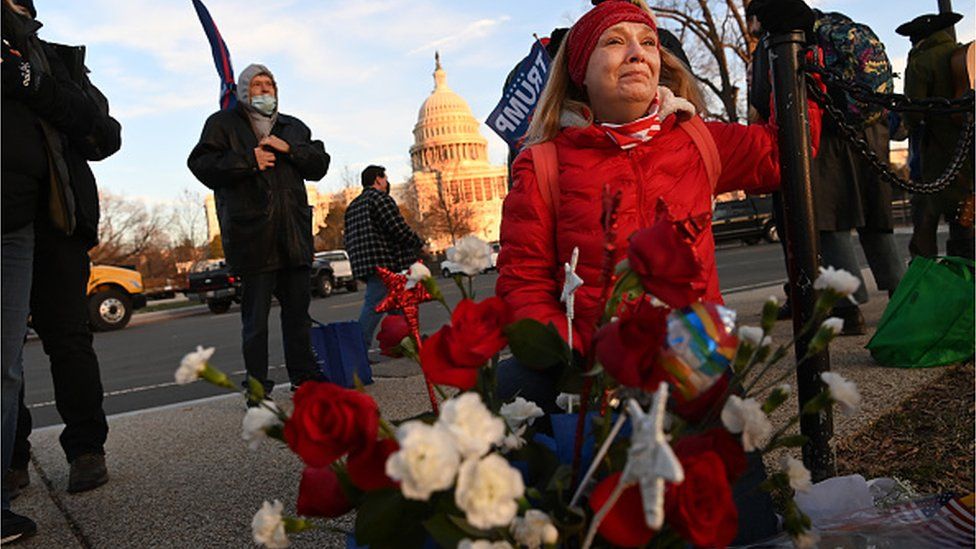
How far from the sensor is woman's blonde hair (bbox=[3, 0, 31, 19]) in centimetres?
270

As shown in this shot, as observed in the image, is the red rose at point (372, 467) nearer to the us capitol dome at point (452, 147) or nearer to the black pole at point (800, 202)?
the black pole at point (800, 202)

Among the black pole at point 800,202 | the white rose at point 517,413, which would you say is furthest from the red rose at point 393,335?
the black pole at point 800,202

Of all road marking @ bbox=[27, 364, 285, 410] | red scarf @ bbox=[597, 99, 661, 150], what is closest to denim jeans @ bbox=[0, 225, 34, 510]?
red scarf @ bbox=[597, 99, 661, 150]

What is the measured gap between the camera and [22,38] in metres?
2.70

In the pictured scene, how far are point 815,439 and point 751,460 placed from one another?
71cm

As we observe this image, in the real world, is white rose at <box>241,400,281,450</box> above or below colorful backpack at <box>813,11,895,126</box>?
below

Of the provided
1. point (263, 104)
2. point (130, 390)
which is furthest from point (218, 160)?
point (130, 390)

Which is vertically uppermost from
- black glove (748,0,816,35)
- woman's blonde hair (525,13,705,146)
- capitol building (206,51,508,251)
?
capitol building (206,51,508,251)

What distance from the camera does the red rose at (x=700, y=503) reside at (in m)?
0.88

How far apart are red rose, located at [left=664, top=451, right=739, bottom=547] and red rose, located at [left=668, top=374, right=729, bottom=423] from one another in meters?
0.12

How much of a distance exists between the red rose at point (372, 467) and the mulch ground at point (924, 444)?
1601 mm

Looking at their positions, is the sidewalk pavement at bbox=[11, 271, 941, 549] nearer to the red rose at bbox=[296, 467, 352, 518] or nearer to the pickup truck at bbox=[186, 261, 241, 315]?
the red rose at bbox=[296, 467, 352, 518]

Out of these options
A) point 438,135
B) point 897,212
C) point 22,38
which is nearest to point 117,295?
point 22,38

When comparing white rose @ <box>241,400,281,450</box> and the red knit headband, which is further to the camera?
the red knit headband
